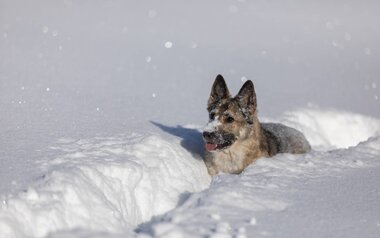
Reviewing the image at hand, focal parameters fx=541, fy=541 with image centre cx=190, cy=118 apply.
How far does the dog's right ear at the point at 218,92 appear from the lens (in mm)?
7285

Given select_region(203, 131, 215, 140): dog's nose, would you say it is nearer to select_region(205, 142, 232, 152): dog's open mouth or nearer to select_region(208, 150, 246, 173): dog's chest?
select_region(205, 142, 232, 152): dog's open mouth

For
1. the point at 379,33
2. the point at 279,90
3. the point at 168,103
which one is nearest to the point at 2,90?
the point at 168,103

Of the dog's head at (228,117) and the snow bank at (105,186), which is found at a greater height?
the dog's head at (228,117)

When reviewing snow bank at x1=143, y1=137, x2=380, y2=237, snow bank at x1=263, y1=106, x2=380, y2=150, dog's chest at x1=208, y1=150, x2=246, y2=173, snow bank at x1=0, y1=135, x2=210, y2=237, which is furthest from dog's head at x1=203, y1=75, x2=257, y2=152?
snow bank at x1=263, y1=106, x2=380, y2=150

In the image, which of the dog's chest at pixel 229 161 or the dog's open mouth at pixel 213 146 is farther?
the dog's chest at pixel 229 161

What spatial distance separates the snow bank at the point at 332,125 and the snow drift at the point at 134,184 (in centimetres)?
237

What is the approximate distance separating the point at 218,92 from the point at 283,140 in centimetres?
138

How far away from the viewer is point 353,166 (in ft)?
21.8

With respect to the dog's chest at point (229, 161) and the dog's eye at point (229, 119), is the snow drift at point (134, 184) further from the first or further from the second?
the dog's eye at point (229, 119)

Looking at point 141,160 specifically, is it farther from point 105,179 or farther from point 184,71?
point 184,71

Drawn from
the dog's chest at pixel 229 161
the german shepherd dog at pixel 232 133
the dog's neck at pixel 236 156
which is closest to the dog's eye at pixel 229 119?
the german shepherd dog at pixel 232 133

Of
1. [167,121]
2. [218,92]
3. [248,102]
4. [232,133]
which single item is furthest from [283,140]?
[167,121]

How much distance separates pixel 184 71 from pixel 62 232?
8.98 m

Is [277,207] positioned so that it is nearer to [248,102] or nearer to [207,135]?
[207,135]
